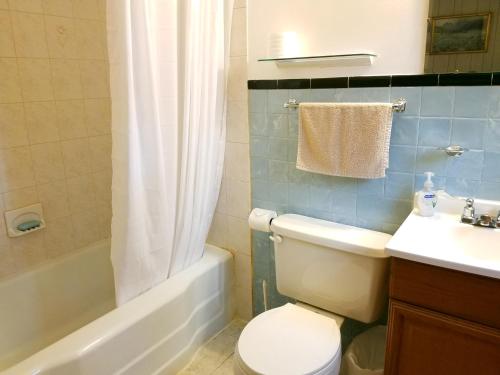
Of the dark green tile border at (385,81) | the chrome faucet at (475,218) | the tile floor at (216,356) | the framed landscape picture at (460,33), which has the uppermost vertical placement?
the framed landscape picture at (460,33)

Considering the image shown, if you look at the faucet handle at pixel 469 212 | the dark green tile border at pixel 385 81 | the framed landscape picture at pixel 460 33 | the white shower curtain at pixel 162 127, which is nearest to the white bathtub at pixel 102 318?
the white shower curtain at pixel 162 127

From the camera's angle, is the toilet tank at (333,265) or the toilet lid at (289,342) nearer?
the toilet lid at (289,342)

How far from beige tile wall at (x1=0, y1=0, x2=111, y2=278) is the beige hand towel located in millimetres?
1210

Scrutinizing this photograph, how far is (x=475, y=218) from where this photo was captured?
4.64 ft

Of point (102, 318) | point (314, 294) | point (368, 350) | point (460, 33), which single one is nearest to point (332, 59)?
point (460, 33)

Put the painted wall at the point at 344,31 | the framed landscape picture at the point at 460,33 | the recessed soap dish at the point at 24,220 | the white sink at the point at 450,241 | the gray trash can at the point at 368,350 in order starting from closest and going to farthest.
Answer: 1. the white sink at the point at 450,241
2. the framed landscape picture at the point at 460,33
3. the painted wall at the point at 344,31
4. the gray trash can at the point at 368,350
5. the recessed soap dish at the point at 24,220

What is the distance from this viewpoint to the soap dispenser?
4.79 feet

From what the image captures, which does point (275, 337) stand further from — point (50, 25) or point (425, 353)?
point (50, 25)

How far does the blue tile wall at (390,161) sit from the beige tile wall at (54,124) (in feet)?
3.04

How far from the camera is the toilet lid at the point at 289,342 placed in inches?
53.4

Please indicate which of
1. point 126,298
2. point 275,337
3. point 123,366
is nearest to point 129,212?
point 126,298

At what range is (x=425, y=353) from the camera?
127cm

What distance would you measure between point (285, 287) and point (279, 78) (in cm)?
95

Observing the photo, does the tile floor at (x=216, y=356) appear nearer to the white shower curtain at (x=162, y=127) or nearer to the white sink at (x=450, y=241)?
the white shower curtain at (x=162, y=127)
